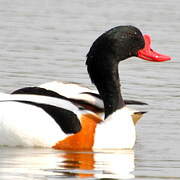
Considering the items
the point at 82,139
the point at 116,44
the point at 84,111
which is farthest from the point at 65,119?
the point at 116,44

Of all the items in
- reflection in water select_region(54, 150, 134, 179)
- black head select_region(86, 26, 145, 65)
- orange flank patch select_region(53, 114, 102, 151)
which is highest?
black head select_region(86, 26, 145, 65)

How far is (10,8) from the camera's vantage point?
2259 cm

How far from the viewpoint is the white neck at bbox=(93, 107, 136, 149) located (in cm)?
1306

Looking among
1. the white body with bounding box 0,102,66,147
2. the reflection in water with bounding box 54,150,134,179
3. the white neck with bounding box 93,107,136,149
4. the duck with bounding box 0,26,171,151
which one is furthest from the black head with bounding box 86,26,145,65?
the reflection in water with bounding box 54,150,134,179

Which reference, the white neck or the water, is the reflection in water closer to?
the water

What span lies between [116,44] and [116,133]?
107 cm

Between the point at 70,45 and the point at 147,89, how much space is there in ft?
11.5

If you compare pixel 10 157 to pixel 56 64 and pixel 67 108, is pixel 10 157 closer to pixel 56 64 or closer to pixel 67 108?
pixel 67 108

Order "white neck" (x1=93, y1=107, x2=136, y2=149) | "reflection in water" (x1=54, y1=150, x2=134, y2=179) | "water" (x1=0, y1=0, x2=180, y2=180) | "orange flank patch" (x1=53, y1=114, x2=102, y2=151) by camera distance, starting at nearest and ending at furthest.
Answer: "reflection in water" (x1=54, y1=150, x2=134, y2=179)
"water" (x1=0, y1=0, x2=180, y2=180)
"orange flank patch" (x1=53, y1=114, x2=102, y2=151)
"white neck" (x1=93, y1=107, x2=136, y2=149)

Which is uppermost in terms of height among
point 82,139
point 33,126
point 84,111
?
point 84,111

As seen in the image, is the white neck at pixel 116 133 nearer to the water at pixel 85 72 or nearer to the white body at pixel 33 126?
the white body at pixel 33 126

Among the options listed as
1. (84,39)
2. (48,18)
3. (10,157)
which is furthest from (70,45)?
(10,157)

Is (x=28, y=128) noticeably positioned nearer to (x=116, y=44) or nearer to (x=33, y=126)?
(x=33, y=126)

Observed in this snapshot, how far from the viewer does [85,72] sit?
17.2m
